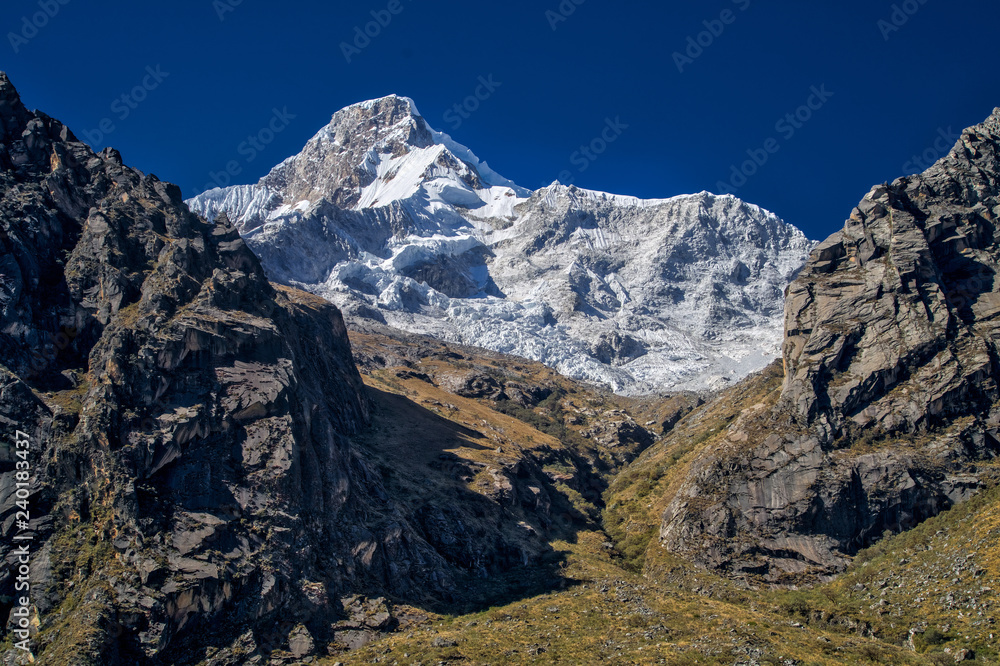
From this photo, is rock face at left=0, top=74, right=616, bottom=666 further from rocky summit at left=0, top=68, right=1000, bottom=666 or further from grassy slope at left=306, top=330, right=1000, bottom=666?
grassy slope at left=306, top=330, right=1000, bottom=666

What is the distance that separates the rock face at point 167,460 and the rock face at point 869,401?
2590 cm

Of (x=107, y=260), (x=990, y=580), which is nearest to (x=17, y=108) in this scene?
(x=107, y=260)

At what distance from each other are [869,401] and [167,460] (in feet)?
240

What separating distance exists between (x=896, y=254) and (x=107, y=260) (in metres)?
89.5

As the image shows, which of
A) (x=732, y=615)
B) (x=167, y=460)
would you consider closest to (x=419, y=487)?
(x=167, y=460)

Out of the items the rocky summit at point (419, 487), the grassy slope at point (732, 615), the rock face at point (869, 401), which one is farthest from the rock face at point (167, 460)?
the rock face at point (869, 401)

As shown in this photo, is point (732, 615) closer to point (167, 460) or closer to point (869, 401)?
point (869, 401)

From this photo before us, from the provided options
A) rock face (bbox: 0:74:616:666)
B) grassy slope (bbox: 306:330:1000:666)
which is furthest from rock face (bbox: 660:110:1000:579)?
rock face (bbox: 0:74:616:666)

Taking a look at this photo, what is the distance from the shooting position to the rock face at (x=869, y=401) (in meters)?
72.0

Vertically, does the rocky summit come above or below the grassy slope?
above

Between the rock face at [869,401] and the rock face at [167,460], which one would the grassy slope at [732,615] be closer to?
the rock face at [869,401]

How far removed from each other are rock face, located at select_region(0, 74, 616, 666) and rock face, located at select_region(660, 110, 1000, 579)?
25.9 meters

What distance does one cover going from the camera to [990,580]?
2137 inches

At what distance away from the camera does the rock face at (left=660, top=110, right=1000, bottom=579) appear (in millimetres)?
72000
